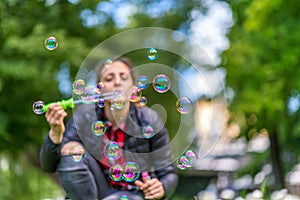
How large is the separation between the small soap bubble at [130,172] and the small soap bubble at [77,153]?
0.23 meters

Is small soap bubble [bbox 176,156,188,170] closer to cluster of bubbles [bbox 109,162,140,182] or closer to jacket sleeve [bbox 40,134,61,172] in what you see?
cluster of bubbles [bbox 109,162,140,182]

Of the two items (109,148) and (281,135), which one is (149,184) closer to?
(109,148)

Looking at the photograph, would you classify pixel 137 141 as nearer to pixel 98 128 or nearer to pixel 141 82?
pixel 98 128

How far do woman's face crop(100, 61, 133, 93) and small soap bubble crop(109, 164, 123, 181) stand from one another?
0.39 m

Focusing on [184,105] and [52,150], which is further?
[184,105]

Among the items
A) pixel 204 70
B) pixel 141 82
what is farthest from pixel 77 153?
pixel 204 70

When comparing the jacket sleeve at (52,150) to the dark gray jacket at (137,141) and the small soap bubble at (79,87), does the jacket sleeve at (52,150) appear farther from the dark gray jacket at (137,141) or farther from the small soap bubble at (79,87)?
the small soap bubble at (79,87)

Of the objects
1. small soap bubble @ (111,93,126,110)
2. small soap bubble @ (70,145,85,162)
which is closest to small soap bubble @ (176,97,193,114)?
small soap bubble @ (111,93,126,110)

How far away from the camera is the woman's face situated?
301cm

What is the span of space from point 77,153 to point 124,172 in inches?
9.9

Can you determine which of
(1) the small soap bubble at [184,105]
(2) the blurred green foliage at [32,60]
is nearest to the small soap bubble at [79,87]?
(1) the small soap bubble at [184,105]

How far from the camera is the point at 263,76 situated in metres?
6.98

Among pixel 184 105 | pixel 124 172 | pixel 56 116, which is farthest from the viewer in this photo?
pixel 184 105

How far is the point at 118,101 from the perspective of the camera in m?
2.97
